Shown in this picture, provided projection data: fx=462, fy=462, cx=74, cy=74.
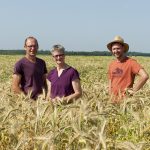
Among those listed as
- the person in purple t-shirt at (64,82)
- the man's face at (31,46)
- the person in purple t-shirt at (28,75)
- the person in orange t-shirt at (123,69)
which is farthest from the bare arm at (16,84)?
the person in orange t-shirt at (123,69)

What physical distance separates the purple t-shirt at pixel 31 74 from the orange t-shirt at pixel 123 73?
1034 mm

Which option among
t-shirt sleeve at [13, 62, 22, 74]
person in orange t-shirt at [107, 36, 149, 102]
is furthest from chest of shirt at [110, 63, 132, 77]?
t-shirt sleeve at [13, 62, 22, 74]

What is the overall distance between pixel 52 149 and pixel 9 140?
0.68 metres

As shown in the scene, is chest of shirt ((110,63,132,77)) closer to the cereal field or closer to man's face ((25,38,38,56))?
man's face ((25,38,38,56))

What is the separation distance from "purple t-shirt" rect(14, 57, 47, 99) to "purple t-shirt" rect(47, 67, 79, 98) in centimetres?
52

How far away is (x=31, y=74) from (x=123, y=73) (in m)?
1.28

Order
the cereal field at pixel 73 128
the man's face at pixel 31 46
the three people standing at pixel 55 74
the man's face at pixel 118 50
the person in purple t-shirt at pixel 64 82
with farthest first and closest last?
the man's face at pixel 118 50 → the man's face at pixel 31 46 → the three people standing at pixel 55 74 → the person in purple t-shirt at pixel 64 82 → the cereal field at pixel 73 128

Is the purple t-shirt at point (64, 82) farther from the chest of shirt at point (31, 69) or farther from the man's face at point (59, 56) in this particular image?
the chest of shirt at point (31, 69)

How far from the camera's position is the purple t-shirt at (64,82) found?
19.3 feet

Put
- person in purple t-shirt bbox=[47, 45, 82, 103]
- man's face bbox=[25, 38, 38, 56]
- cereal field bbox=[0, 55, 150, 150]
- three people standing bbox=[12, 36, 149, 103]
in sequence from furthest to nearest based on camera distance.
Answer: man's face bbox=[25, 38, 38, 56] → three people standing bbox=[12, 36, 149, 103] → person in purple t-shirt bbox=[47, 45, 82, 103] → cereal field bbox=[0, 55, 150, 150]

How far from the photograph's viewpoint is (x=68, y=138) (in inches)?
128

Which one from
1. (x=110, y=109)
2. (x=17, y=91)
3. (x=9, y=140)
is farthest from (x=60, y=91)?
(x=9, y=140)

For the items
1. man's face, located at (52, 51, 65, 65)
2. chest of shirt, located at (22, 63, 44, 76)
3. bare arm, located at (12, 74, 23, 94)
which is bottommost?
bare arm, located at (12, 74, 23, 94)

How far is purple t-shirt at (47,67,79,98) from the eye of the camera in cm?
588
